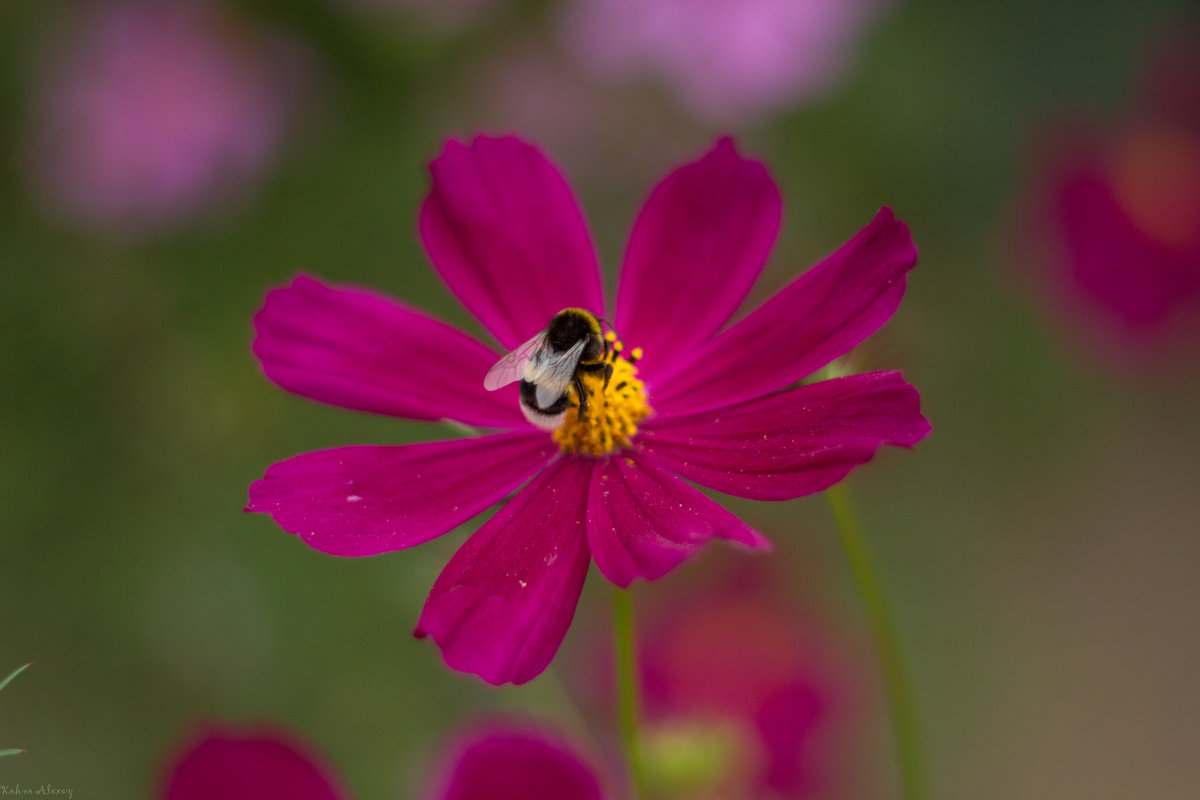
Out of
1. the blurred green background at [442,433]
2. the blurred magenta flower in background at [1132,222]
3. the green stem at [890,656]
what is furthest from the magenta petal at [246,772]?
the blurred magenta flower in background at [1132,222]

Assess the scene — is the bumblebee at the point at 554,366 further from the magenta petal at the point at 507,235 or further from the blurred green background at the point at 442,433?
the blurred green background at the point at 442,433

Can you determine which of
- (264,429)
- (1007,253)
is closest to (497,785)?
(264,429)

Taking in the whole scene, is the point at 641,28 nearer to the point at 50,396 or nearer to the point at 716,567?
the point at 716,567

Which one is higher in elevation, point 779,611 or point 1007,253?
point 1007,253

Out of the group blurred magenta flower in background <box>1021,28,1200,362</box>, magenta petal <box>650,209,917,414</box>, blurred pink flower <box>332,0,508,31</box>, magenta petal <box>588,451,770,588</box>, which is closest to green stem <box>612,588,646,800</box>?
magenta petal <box>588,451,770,588</box>

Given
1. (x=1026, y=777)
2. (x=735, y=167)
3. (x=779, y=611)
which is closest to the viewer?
(x=735, y=167)

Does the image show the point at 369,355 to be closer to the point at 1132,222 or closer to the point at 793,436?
the point at 793,436

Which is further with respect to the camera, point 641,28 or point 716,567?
point 641,28

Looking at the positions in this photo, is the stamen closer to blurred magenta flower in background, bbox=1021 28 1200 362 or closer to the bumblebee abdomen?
the bumblebee abdomen
